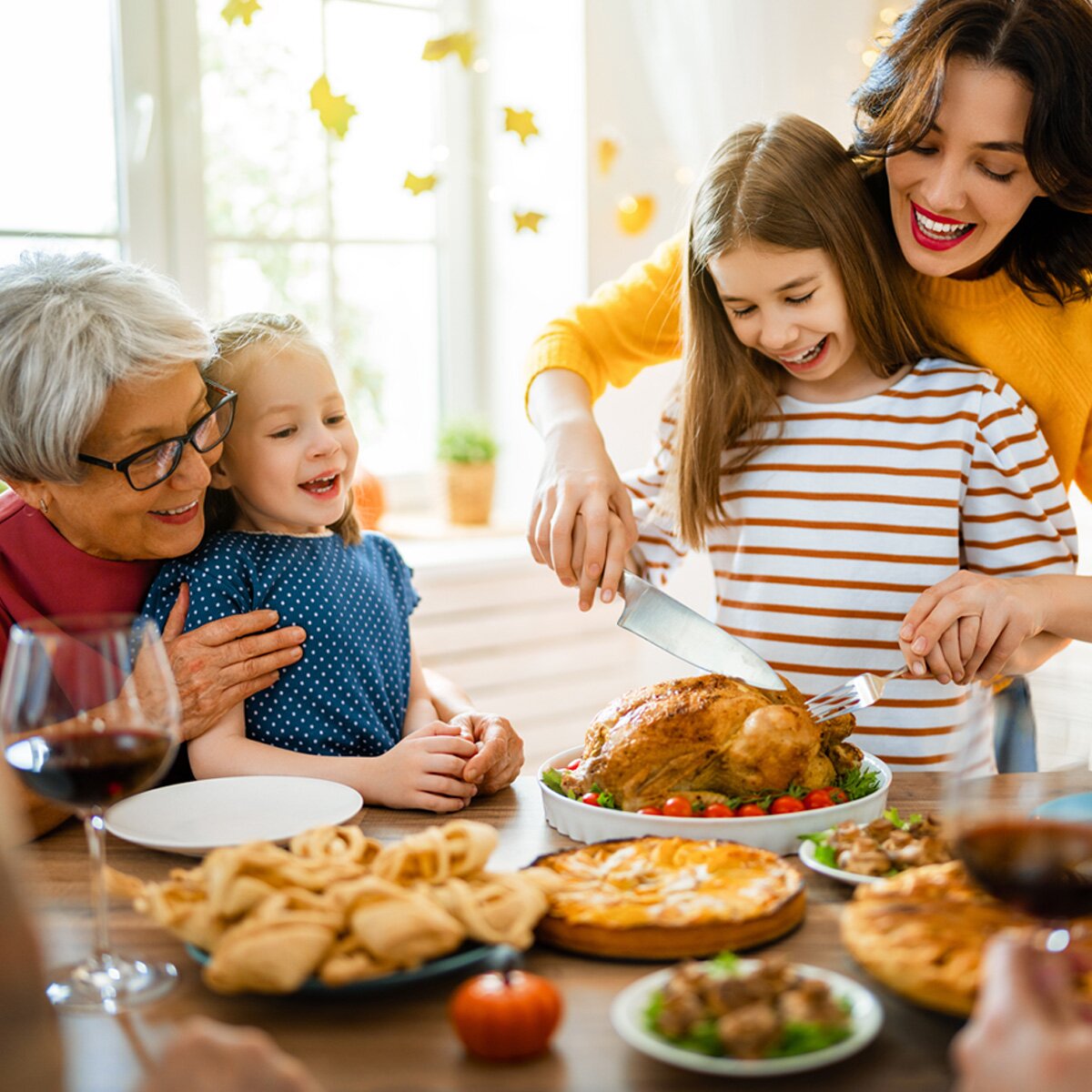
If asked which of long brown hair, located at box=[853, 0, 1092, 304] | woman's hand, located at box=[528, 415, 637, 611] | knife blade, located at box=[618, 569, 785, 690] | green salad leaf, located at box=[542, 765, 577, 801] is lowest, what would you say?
green salad leaf, located at box=[542, 765, 577, 801]

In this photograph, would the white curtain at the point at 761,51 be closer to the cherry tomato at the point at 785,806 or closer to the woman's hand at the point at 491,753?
the woman's hand at the point at 491,753

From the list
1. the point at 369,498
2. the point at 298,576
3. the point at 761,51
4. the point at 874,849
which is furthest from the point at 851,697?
the point at 761,51

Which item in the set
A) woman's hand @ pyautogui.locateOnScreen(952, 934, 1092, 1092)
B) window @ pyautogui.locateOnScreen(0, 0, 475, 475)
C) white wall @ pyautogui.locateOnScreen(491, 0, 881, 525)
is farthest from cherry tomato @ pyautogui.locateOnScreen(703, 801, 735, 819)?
white wall @ pyautogui.locateOnScreen(491, 0, 881, 525)

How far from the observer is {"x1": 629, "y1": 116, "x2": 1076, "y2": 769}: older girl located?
1.69 m

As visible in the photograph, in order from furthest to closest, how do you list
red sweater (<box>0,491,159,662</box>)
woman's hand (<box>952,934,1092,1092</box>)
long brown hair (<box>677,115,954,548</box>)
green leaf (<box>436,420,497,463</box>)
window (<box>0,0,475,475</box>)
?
green leaf (<box>436,420,497,463</box>), window (<box>0,0,475,475</box>), long brown hair (<box>677,115,954,548</box>), red sweater (<box>0,491,159,662</box>), woman's hand (<box>952,934,1092,1092</box>)

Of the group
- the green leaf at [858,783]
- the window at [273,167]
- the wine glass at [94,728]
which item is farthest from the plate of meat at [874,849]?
the window at [273,167]

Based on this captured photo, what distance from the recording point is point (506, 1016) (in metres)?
0.81

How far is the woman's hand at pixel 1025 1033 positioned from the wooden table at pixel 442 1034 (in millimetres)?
117

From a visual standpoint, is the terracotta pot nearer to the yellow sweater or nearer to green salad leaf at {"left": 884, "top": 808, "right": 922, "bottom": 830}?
the yellow sweater

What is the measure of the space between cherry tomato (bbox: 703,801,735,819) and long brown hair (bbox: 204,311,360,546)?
0.76 metres

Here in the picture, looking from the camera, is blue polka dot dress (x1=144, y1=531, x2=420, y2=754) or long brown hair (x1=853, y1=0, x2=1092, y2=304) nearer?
long brown hair (x1=853, y1=0, x2=1092, y2=304)

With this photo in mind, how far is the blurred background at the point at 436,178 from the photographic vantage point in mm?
3295

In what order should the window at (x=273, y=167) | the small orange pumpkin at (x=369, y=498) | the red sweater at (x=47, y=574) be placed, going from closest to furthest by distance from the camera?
the red sweater at (x=47, y=574) < the window at (x=273, y=167) < the small orange pumpkin at (x=369, y=498)

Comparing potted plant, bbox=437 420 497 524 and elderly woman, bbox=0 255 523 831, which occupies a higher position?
elderly woman, bbox=0 255 523 831
